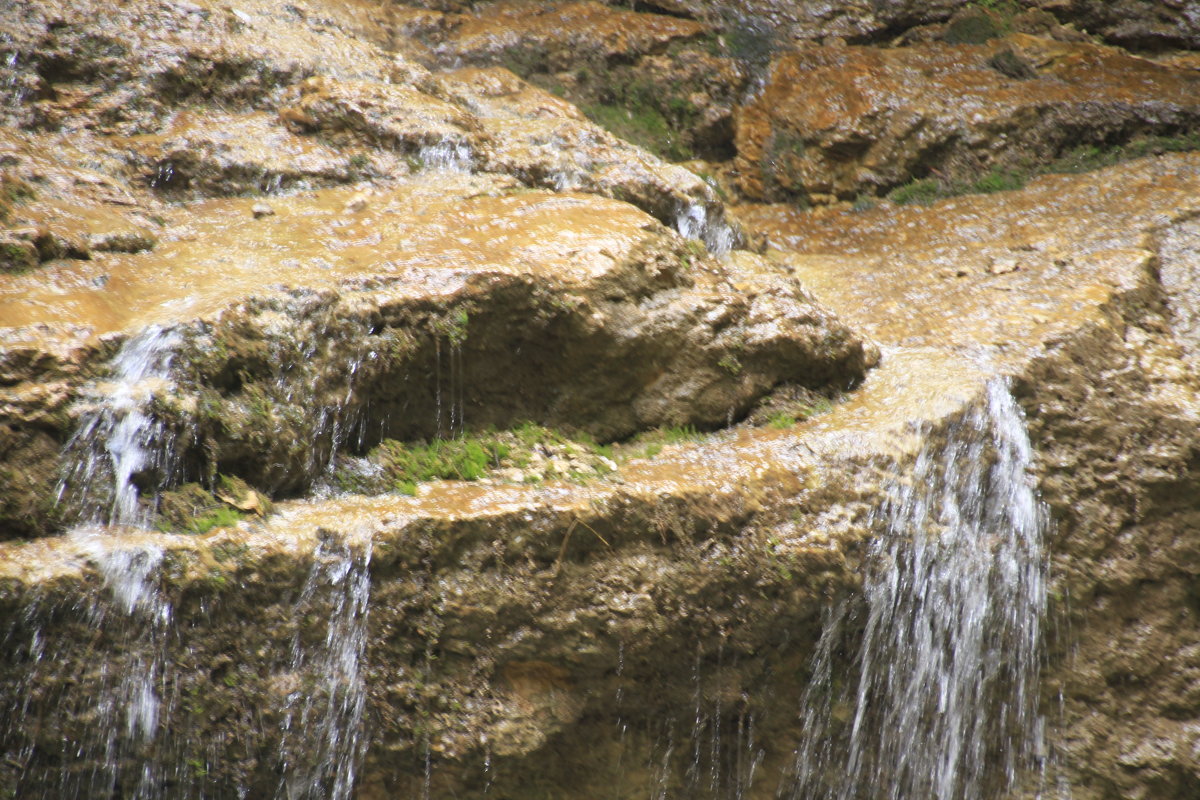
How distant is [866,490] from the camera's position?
4.42m

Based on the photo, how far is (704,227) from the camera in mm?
6336

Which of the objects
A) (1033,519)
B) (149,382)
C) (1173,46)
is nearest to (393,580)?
(149,382)

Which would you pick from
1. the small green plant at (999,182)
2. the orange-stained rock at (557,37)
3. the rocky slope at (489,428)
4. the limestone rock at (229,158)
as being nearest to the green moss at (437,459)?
the rocky slope at (489,428)

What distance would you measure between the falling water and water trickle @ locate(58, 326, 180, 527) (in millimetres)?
3062

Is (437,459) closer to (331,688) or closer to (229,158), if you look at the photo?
(331,688)

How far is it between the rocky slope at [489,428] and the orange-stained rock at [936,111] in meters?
0.47

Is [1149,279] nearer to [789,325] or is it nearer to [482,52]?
[789,325]

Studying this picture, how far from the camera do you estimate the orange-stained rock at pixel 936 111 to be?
7.40m

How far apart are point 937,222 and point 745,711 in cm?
443

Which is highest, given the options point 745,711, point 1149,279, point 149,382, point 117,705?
point 1149,279

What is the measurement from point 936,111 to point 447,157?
4297 millimetres

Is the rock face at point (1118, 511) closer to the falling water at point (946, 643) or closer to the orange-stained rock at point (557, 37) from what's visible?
the falling water at point (946, 643)

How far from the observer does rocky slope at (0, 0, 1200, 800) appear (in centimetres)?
347

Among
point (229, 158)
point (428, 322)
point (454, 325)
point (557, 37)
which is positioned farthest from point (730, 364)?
point (557, 37)
